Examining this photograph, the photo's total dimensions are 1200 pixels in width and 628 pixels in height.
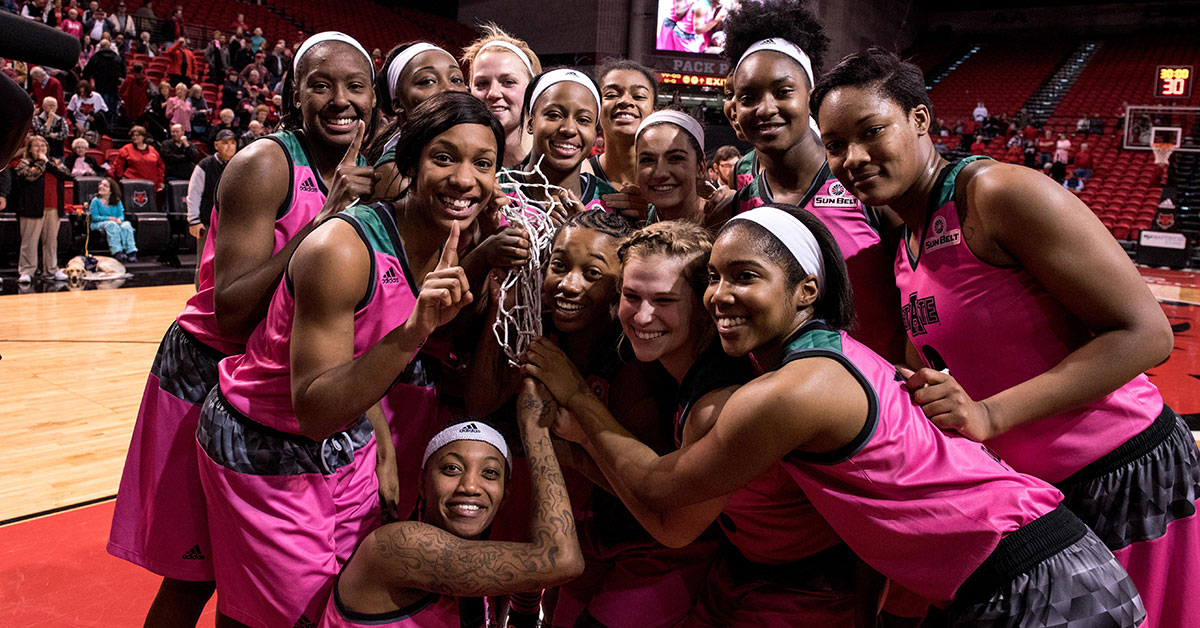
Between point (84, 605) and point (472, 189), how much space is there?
2.27 meters

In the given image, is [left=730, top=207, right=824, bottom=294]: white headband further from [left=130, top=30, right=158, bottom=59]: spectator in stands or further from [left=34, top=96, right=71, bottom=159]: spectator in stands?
[left=130, top=30, right=158, bottom=59]: spectator in stands

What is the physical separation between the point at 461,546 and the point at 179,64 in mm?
15374

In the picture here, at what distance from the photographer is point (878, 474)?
192cm

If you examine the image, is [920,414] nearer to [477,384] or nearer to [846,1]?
[477,384]

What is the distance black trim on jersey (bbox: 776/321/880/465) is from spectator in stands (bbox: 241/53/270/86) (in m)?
15.8

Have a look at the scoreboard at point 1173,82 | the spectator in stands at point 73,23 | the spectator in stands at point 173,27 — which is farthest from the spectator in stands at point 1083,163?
the spectator in stands at point 73,23

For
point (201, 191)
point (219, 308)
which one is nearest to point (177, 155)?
point (201, 191)

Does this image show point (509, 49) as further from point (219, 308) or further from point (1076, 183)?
point (1076, 183)

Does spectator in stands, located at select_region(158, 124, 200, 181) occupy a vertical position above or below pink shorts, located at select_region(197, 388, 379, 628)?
above

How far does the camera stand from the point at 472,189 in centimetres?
238

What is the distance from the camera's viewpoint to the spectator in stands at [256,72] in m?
15.7

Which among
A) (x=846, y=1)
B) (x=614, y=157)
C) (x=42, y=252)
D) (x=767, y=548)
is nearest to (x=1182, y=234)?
(x=846, y=1)

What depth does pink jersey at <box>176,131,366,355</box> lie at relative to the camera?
2645 millimetres

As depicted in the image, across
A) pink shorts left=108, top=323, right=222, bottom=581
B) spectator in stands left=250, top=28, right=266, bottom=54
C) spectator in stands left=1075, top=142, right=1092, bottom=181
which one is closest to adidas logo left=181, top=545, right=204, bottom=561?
pink shorts left=108, top=323, right=222, bottom=581
